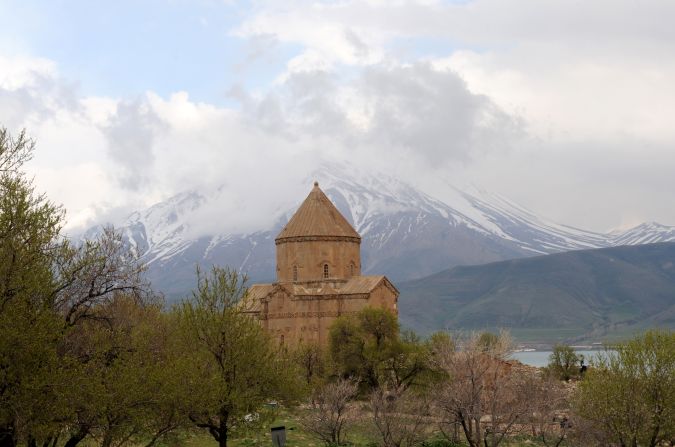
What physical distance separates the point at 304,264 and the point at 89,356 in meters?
43.2

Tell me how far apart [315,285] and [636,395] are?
3629cm

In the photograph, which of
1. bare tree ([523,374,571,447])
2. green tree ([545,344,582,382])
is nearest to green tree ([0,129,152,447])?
bare tree ([523,374,571,447])

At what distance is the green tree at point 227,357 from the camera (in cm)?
2948

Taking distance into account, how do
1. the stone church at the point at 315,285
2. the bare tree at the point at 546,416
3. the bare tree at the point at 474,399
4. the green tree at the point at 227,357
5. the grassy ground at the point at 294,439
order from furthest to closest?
the stone church at the point at 315,285 → the bare tree at the point at 546,416 → the grassy ground at the point at 294,439 → the bare tree at the point at 474,399 → the green tree at the point at 227,357

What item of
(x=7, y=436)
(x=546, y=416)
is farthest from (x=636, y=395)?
(x=7, y=436)

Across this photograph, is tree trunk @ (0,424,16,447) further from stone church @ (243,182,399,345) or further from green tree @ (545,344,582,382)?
green tree @ (545,344,582,382)

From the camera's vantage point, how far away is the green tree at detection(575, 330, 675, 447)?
32406 millimetres

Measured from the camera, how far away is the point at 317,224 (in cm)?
6825

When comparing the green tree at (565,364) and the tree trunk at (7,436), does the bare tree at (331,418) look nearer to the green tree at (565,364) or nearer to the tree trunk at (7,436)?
the tree trunk at (7,436)

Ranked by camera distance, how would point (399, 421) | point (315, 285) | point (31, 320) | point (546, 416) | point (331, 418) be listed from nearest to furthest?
point (31, 320) → point (399, 421) → point (331, 418) → point (546, 416) → point (315, 285)

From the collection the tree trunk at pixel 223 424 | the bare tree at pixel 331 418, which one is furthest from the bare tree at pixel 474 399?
the tree trunk at pixel 223 424

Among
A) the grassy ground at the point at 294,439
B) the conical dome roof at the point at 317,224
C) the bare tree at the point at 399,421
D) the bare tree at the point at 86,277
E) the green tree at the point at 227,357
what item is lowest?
the grassy ground at the point at 294,439

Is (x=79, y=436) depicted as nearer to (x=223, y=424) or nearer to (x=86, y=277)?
(x=86, y=277)

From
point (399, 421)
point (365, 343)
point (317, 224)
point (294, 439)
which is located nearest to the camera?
point (399, 421)
